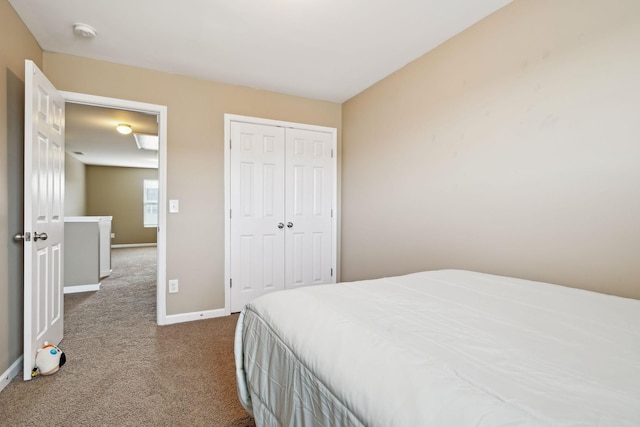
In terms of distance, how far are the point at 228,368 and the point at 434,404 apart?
5.97ft

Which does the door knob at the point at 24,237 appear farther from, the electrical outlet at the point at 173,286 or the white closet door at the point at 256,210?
the white closet door at the point at 256,210

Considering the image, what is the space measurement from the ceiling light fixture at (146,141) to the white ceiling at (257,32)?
2887 mm

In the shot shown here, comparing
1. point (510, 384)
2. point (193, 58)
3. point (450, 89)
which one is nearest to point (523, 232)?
point (450, 89)

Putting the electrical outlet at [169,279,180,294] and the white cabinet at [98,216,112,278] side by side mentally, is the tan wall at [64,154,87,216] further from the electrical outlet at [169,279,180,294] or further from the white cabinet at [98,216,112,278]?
the electrical outlet at [169,279,180,294]

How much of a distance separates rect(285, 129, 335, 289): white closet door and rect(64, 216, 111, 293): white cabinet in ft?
8.72

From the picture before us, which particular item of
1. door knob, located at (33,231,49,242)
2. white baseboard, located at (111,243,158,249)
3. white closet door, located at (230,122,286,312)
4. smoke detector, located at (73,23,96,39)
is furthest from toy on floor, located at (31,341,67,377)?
white baseboard, located at (111,243,158,249)

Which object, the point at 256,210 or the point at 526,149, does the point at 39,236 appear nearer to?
the point at 256,210

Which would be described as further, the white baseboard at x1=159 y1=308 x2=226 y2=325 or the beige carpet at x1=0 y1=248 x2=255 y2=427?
the white baseboard at x1=159 y1=308 x2=226 y2=325

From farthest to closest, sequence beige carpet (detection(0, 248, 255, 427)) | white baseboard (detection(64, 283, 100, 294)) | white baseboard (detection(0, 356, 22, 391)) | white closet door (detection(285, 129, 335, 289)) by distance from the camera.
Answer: white baseboard (detection(64, 283, 100, 294)), white closet door (detection(285, 129, 335, 289)), white baseboard (detection(0, 356, 22, 391)), beige carpet (detection(0, 248, 255, 427))

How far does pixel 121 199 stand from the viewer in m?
8.83

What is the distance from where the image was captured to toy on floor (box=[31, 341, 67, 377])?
6.41 ft

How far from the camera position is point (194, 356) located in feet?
7.41

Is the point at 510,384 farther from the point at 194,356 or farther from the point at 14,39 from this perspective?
the point at 14,39

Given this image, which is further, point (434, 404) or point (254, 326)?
point (254, 326)
